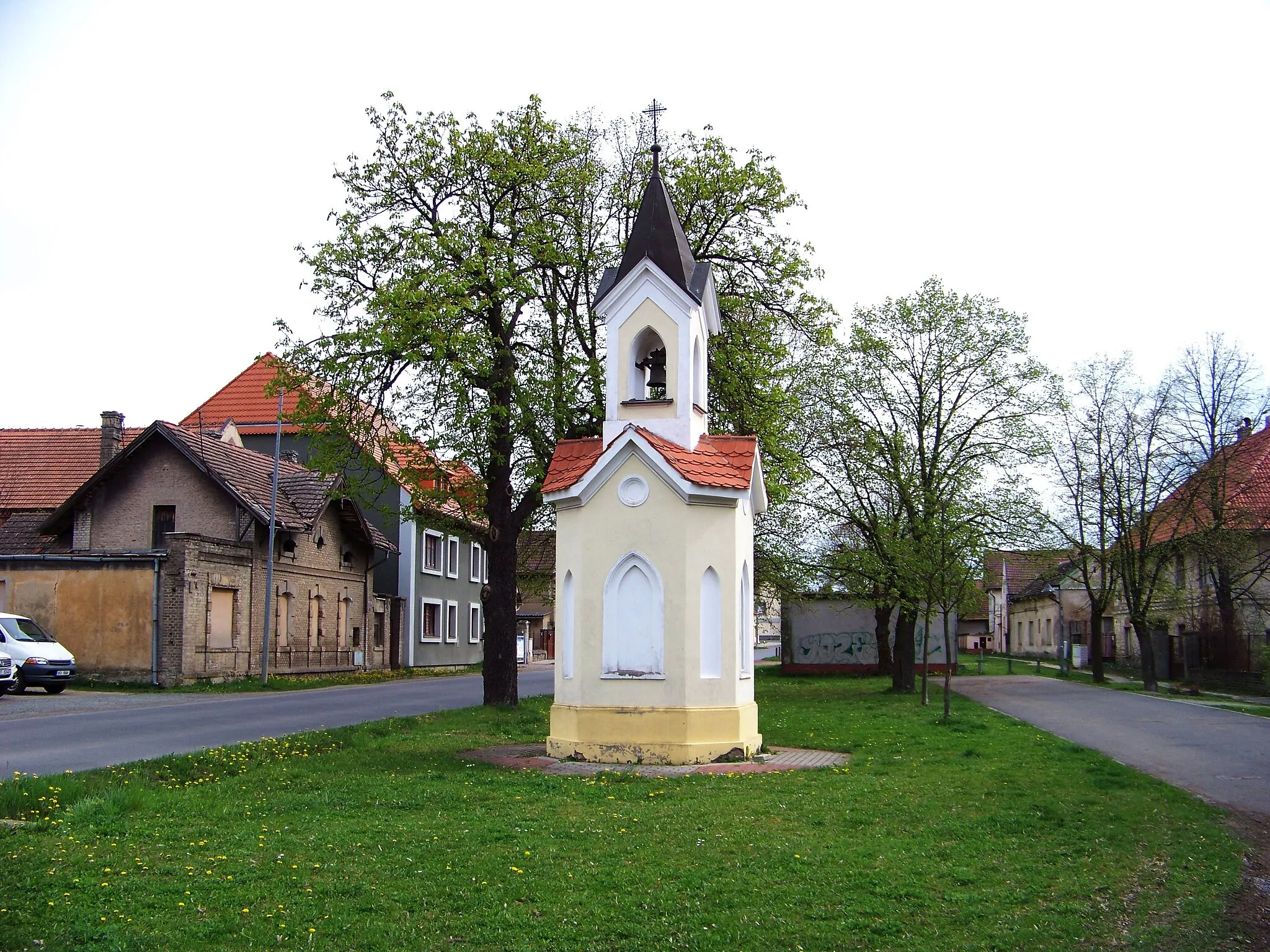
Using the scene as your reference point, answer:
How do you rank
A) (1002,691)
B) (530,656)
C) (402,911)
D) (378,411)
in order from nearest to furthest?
1. (402,911)
2. (378,411)
3. (1002,691)
4. (530,656)

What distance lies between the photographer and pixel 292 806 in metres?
10.4

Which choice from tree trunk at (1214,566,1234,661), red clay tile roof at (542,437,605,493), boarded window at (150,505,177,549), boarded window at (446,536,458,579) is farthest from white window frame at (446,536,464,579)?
red clay tile roof at (542,437,605,493)

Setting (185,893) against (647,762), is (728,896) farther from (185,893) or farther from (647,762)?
(647,762)

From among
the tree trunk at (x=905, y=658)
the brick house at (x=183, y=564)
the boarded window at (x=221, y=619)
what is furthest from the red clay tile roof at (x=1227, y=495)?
the boarded window at (x=221, y=619)

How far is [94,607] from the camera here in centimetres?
3173

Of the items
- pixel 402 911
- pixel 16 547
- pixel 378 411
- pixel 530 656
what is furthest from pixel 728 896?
pixel 530 656

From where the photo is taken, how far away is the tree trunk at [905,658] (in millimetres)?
32188

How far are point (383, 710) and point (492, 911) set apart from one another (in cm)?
1796

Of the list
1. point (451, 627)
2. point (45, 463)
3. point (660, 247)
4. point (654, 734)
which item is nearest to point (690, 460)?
point (660, 247)

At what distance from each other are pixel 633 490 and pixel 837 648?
111 feet

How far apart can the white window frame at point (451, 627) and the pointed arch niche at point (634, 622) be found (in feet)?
128

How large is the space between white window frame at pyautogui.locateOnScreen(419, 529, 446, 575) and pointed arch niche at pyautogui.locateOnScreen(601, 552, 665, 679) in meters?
34.4

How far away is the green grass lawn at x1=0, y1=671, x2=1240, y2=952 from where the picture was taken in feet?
21.1

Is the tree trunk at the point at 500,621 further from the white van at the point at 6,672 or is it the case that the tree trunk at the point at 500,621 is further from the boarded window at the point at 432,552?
the boarded window at the point at 432,552
